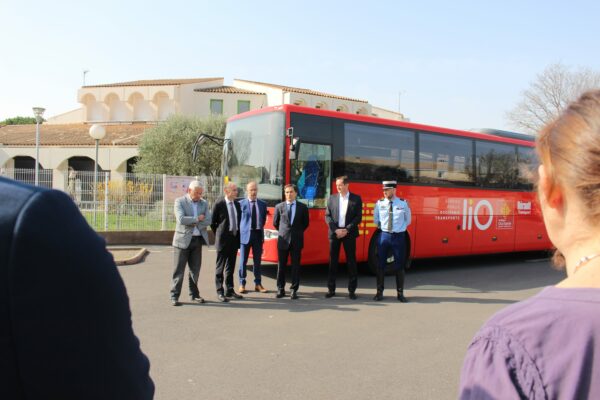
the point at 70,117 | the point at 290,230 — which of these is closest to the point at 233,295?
the point at 290,230

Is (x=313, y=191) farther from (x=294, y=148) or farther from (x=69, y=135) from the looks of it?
(x=69, y=135)

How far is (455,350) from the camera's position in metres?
5.60

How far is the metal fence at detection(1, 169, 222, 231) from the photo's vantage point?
52.5 ft

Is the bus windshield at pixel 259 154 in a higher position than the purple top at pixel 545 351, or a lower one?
higher

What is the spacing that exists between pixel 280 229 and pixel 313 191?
1473 mm

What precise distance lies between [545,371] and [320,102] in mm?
41021

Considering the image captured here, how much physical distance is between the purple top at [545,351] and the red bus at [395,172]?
8469 millimetres

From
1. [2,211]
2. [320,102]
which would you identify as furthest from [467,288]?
[320,102]

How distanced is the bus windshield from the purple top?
28.1ft

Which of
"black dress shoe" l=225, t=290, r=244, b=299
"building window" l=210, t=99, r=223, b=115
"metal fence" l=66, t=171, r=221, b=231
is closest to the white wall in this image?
"building window" l=210, t=99, r=223, b=115

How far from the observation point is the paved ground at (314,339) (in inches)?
Result: 177

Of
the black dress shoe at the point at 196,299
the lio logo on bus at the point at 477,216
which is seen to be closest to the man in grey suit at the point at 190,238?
the black dress shoe at the point at 196,299

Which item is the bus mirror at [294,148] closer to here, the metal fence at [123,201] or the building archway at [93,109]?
the metal fence at [123,201]

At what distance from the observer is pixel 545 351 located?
0.99m
